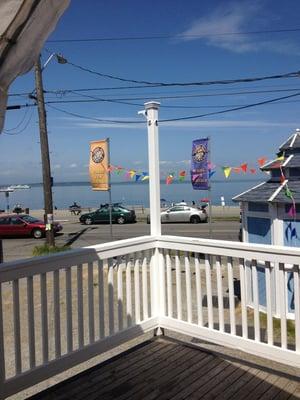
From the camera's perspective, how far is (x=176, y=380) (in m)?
3.13

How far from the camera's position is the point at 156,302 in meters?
4.06

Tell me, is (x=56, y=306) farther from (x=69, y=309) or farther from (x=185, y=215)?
(x=185, y=215)

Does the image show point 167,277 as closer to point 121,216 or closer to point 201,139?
point 201,139

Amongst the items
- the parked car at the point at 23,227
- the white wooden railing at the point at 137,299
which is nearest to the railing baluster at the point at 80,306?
the white wooden railing at the point at 137,299

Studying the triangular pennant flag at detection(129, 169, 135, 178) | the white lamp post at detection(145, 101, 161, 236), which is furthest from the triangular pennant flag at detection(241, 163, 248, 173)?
the white lamp post at detection(145, 101, 161, 236)

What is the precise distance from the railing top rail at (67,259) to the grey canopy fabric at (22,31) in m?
1.27

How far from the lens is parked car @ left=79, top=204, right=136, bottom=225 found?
28.1m

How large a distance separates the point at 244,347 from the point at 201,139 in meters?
8.30

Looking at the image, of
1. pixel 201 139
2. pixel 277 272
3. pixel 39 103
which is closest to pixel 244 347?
pixel 277 272

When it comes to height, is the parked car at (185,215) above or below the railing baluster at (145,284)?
below

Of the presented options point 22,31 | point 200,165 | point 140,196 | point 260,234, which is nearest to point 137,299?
point 22,31

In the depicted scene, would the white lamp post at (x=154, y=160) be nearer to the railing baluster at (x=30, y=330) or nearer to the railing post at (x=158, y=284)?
the railing post at (x=158, y=284)

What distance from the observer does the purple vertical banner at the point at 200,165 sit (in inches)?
437

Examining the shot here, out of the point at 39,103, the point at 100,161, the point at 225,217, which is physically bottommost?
the point at 225,217
